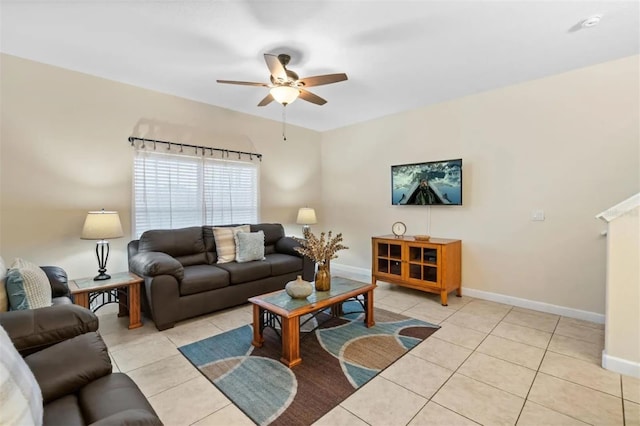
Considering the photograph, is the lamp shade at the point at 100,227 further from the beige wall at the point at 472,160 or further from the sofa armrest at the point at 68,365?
the sofa armrest at the point at 68,365

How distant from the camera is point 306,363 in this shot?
237cm

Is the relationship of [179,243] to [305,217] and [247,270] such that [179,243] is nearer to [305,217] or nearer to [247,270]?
[247,270]

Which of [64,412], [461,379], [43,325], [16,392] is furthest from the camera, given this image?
[461,379]

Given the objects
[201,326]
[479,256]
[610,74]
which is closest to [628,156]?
[610,74]

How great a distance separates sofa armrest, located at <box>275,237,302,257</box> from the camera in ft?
14.1

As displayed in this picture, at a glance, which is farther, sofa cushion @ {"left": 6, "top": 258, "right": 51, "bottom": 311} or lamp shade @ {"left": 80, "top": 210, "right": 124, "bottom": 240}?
lamp shade @ {"left": 80, "top": 210, "right": 124, "bottom": 240}

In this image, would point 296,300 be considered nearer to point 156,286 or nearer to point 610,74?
point 156,286

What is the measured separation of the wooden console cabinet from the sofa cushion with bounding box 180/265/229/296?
2.18m

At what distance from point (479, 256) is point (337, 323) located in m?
2.16

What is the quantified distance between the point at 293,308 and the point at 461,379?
52.6 inches

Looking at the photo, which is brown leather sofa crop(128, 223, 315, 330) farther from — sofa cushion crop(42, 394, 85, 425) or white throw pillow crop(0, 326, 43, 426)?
white throw pillow crop(0, 326, 43, 426)

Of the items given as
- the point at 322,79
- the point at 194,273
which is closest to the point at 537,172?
the point at 322,79

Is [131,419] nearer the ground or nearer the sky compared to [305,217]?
nearer the ground

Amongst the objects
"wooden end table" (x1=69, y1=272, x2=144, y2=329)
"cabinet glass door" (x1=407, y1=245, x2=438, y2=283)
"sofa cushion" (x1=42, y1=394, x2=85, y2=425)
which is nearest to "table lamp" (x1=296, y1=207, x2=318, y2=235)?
"cabinet glass door" (x1=407, y1=245, x2=438, y2=283)
